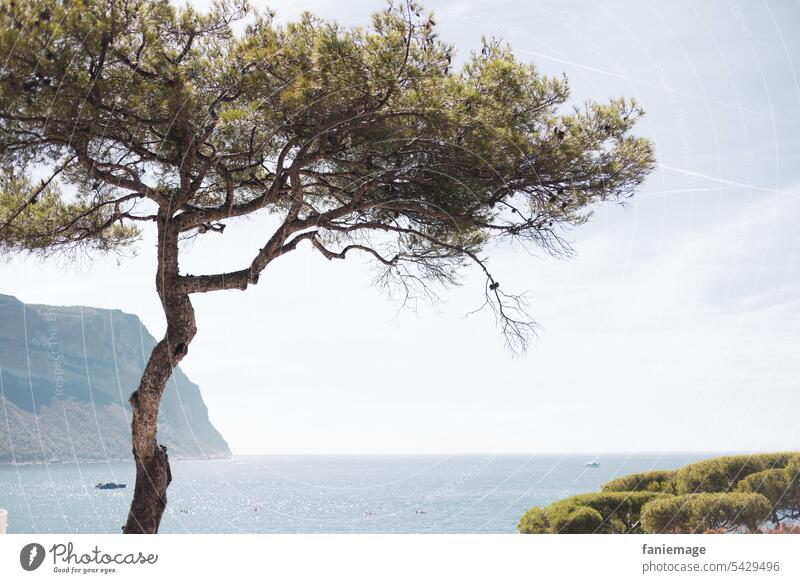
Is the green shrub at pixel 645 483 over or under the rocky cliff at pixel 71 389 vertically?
under

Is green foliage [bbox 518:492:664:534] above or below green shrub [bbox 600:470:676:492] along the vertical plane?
below

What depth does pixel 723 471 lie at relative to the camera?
28.5ft

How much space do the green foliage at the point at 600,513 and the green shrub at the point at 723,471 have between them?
44cm

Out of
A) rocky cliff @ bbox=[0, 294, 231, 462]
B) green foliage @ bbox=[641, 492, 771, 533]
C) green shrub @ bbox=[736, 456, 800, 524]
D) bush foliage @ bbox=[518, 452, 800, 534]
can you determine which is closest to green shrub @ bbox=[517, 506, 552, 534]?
bush foliage @ bbox=[518, 452, 800, 534]

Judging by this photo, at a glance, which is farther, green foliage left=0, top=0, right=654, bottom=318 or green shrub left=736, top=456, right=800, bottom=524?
green shrub left=736, top=456, right=800, bottom=524

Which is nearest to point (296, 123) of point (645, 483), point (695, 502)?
point (695, 502)

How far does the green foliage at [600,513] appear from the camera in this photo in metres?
8.67

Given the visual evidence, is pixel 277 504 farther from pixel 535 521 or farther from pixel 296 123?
pixel 296 123

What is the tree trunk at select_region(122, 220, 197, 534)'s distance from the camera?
20.3 feet

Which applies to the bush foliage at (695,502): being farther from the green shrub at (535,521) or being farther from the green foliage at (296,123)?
the green foliage at (296,123)

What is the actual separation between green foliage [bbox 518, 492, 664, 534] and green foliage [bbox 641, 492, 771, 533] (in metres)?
0.29

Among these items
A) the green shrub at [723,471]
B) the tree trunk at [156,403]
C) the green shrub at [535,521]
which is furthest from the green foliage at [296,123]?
the green shrub at [723,471]

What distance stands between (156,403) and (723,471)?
6.24m

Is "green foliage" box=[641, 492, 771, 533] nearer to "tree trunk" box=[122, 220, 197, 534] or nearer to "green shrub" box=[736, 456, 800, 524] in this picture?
"green shrub" box=[736, 456, 800, 524]
